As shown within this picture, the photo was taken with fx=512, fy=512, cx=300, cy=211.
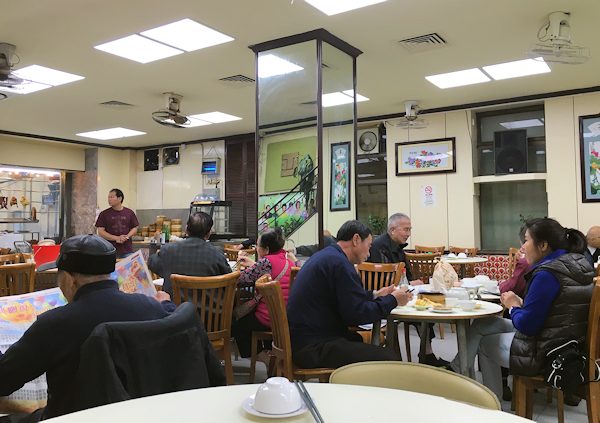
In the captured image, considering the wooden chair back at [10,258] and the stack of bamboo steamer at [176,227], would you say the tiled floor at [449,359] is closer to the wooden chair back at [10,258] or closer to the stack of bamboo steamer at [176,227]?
the wooden chair back at [10,258]

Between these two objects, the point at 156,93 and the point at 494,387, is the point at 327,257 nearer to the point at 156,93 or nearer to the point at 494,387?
the point at 494,387

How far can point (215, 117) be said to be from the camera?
8.85m

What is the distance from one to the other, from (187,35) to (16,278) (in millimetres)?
2749

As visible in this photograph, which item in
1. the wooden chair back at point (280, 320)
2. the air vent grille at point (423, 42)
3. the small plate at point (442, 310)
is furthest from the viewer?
the air vent grille at point (423, 42)

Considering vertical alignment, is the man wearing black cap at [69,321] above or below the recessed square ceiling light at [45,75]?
below

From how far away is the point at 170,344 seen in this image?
60.6 inches

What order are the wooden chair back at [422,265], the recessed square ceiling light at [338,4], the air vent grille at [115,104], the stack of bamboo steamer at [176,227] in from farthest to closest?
the stack of bamboo steamer at [176,227] < the air vent grille at [115,104] < the wooden chair back at [422,265] < the recessed square ceiling light at [338,4]

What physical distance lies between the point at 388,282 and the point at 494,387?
1.10m

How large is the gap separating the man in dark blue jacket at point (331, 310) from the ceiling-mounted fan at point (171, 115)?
4.52m

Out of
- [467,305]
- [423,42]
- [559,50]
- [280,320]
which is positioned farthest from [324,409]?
[423,42]

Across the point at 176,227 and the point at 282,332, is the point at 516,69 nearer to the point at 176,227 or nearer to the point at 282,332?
the point at 282,332

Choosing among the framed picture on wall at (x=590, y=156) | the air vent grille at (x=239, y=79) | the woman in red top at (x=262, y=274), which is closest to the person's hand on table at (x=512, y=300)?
the woman in red top at (x=262, y=274)

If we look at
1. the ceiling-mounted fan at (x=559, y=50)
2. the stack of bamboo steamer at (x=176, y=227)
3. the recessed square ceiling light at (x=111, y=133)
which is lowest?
the stack of bamboo steamer at (x=176, y=227)

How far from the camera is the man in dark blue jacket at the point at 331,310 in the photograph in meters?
2.87
